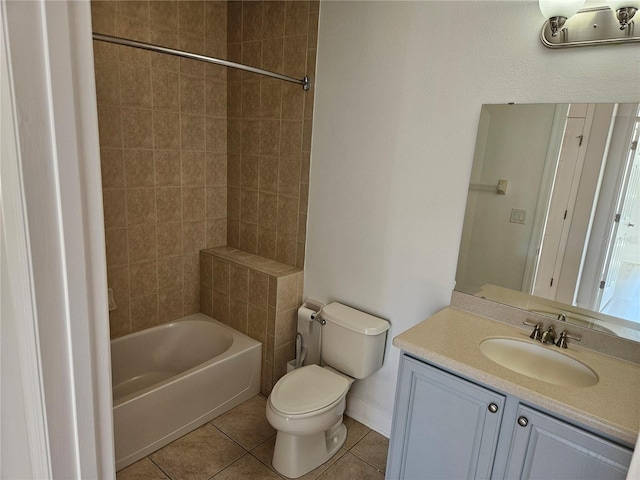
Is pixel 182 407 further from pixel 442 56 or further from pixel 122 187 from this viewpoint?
pixel 442 56

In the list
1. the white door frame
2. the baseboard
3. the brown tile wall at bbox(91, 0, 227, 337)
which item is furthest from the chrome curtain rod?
the baseboard

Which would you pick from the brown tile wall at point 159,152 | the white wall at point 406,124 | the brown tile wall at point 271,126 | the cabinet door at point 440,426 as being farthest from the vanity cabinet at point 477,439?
the brown tile wall at point 159,152

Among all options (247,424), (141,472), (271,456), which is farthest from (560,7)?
(141,472)

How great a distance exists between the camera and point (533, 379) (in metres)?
1.38

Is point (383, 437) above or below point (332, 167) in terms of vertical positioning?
below

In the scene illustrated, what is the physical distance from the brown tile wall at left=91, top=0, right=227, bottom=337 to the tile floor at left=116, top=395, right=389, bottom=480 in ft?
2.72

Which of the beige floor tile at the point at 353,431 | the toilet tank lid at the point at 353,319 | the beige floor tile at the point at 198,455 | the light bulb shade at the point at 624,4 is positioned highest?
the light bulb shade at the point at 624,4

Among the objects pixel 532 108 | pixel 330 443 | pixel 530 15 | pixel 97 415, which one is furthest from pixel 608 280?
pixel 97 415

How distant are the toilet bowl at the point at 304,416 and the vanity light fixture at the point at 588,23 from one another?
182cm

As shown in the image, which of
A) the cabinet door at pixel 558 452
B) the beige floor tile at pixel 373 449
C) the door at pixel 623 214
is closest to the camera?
the cabinet door at pixel 558 452

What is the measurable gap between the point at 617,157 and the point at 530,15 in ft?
2.14

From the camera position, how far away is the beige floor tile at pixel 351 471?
6.73 ft

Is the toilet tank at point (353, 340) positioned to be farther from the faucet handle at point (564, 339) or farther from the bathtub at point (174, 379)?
the faucet handle at point (564, 339)

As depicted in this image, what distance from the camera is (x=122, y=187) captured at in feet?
7.89
